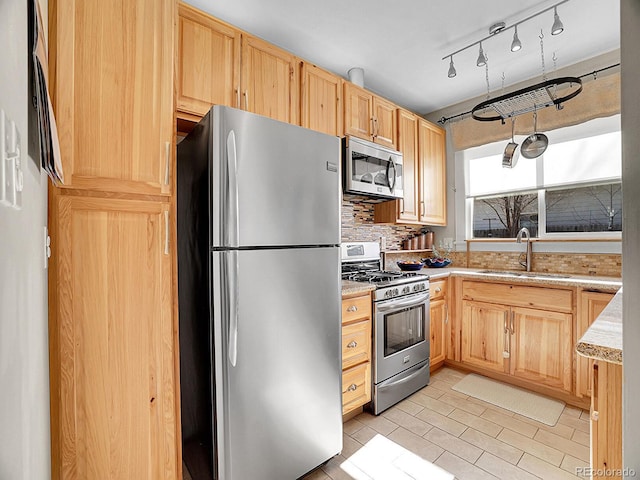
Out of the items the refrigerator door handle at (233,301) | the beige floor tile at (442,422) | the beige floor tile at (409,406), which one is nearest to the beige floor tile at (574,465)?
the beige floor tile at (442,422)

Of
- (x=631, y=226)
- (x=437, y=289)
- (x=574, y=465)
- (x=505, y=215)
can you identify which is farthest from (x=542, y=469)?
(x=505, y=215)

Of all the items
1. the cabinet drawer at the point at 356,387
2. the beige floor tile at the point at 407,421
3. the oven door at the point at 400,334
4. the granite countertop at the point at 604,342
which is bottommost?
the beige floor tile at the point at 407,421

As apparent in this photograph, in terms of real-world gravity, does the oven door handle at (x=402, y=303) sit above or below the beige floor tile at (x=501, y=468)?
above

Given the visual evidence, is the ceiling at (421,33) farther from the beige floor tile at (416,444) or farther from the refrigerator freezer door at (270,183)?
the beige floor tile at (416,444)

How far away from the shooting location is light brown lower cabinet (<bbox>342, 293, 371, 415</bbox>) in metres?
1.96

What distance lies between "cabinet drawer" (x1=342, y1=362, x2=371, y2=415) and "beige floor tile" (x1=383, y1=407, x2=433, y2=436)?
0.66 feet

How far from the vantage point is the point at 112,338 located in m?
1.15

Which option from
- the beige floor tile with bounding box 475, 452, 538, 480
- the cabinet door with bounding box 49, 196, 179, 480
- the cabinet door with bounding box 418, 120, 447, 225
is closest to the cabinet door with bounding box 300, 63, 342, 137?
the cabinet door with bounding box 418, 120, 447, 225

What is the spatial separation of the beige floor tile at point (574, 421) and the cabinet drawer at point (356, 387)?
1326mm

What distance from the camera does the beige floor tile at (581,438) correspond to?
1.85 metres

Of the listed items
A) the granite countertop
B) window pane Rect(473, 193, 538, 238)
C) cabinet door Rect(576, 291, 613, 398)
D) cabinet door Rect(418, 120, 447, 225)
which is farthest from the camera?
cabinet door Rect(418, 120, 447, 225)

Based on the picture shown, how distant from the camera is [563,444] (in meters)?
1.84

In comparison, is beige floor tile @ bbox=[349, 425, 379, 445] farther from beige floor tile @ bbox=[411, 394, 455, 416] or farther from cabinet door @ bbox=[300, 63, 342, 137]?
cabinet door @ bbox=[300, 63, 342, 137]

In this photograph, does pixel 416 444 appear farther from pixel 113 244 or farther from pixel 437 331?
pixel 113 244
